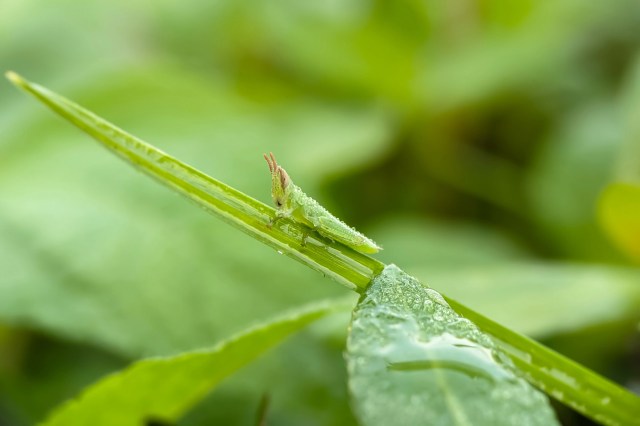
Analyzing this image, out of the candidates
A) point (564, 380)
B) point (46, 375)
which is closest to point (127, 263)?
point (46, 375)

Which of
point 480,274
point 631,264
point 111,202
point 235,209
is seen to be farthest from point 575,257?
point 235,209

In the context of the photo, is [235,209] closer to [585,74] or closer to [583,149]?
[583,149]

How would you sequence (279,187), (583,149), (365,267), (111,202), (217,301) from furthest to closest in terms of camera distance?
(583,149) < (111,202) < (217,301) < (279,187) < (365,267)

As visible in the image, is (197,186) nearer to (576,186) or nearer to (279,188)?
(279,188)

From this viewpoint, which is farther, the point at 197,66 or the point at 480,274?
the point at 197,66

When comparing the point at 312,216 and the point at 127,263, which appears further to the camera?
the point at 127,263

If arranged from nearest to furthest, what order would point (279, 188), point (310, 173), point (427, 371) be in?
1. point (427, 371)
2. point (279, 188)
3. point (310, 173)
